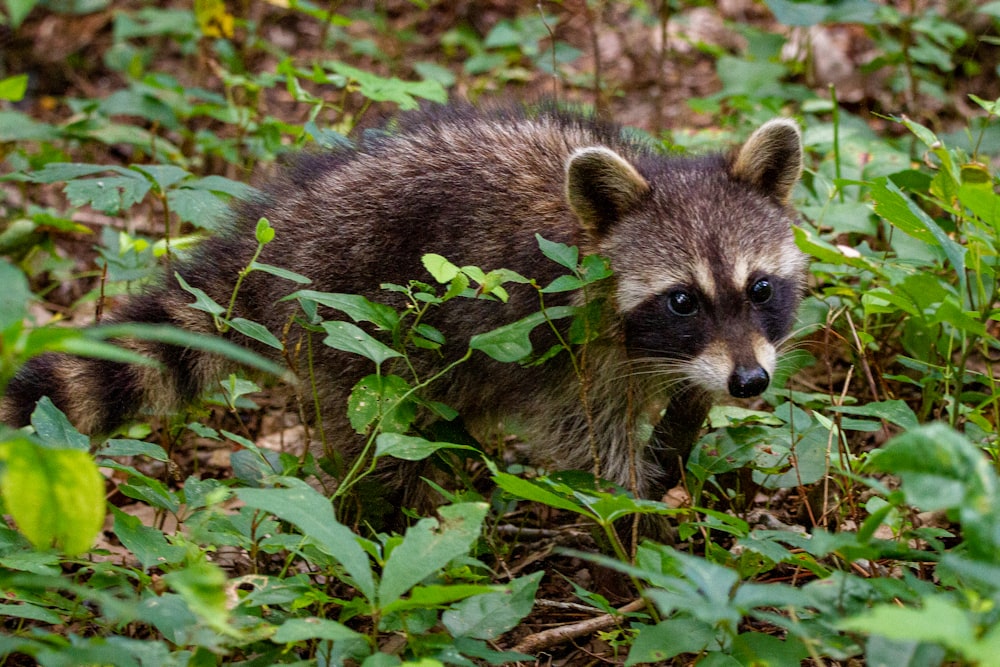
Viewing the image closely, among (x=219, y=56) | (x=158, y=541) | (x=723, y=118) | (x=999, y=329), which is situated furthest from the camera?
(x=219, y=56)

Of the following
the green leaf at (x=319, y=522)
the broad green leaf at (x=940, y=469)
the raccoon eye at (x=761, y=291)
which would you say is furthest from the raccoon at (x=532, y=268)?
the broad green leaf at (x=940, y=469)

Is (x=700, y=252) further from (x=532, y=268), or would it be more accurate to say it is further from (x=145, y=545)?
(x=145, y=545)

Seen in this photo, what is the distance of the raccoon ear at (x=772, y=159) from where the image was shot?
425cm

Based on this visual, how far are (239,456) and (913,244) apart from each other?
3.13 metres

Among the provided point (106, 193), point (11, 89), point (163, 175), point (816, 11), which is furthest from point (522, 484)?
point (816, 11)

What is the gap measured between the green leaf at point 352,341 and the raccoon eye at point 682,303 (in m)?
1.19

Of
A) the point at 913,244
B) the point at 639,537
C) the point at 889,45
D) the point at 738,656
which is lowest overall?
the point at 639,537

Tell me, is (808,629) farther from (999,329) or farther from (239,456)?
(999,329)

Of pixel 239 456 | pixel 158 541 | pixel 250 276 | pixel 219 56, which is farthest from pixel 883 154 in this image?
pixel 219 56

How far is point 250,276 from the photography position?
462cm

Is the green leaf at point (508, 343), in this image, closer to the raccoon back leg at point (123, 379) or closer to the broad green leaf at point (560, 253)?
the broad green leaf at point (560, 253)

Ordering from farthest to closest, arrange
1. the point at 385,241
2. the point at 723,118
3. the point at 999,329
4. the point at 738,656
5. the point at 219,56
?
the point at 219,56, the point at 723,118, the point at 999,329, the point at 385,241, the point at 738,656

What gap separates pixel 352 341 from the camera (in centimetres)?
343

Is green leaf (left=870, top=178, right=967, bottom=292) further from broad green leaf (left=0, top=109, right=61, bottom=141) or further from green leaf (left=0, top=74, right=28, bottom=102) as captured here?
broad green leaf (left=0, top=109, right=61, bottom=141)
